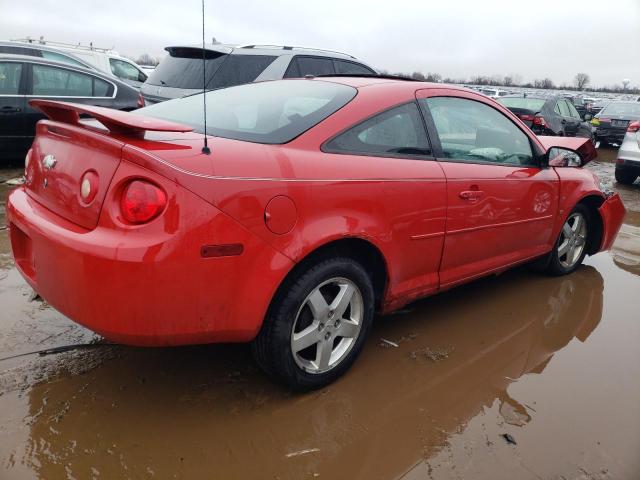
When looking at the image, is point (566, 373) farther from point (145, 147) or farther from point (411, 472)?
point (145, 147)

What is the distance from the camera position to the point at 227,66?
5.75 metres

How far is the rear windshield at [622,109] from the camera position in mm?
13586

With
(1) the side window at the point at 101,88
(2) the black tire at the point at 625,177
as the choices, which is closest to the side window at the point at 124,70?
(1) the side window at the point at 101,88

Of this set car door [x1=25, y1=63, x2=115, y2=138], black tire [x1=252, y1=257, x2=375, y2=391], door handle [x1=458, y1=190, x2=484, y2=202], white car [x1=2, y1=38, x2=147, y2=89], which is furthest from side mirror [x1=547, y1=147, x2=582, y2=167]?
white car [x1=2, y1=38, x2=147, y2=89]

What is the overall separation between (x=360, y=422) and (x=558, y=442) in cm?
84

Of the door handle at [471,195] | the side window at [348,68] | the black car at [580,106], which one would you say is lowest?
the door handle at [471,195]

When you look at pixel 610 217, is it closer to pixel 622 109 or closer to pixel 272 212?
pixel 272 212

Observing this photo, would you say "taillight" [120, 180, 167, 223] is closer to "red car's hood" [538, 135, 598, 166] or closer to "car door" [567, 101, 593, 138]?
"red car's hood" [538, 135, 598, 166]

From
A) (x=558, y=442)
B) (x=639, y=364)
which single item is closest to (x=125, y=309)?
(x=558, y=442)

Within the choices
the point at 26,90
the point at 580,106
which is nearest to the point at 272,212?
the point at 26,90

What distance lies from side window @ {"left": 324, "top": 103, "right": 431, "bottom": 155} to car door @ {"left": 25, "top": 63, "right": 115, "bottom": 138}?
210 inches

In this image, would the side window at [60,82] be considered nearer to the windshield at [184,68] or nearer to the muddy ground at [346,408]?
the windshield at [184,68]

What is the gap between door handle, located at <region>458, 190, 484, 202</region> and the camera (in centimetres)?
274

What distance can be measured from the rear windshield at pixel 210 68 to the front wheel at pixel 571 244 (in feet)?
12.1
